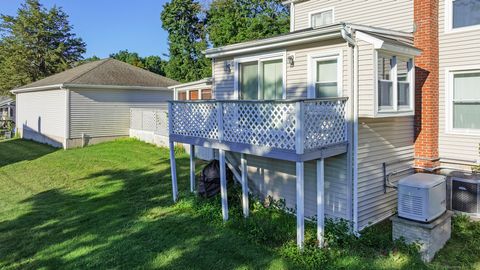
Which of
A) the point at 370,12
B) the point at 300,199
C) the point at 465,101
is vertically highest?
the point at 370,12

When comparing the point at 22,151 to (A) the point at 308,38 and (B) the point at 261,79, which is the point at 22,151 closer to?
(B) the point at 261,79

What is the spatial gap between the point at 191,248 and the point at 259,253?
1.29m

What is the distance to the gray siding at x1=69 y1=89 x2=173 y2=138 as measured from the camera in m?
18.4

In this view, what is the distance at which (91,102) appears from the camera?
18.8 meters

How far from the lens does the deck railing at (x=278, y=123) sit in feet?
20.5

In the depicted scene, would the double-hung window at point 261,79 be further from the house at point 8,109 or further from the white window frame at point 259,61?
the house at point 8,109

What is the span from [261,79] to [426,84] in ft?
13.1

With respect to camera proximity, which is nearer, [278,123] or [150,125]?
[278,123]

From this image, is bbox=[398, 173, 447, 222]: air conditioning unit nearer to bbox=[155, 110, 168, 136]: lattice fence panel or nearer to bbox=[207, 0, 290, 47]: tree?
bbox=[155, 110, 168, 136]: lattice fence panel

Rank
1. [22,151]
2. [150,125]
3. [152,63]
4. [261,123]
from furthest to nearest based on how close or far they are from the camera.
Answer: [152,63] → [22,151] → [150,125] → [261,123]

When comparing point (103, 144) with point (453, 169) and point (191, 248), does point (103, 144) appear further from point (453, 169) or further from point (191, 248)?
point (453, 169)

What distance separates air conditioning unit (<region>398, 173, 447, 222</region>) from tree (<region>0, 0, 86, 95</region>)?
38.6 meters

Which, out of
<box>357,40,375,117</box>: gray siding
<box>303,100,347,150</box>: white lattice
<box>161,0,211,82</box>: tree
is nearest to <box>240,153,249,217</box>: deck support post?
<box>303,100,347,150</box>: white lattice

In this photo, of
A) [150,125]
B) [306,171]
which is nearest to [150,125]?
[150,125]
